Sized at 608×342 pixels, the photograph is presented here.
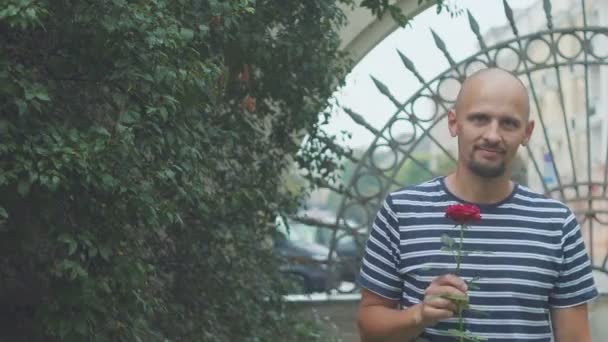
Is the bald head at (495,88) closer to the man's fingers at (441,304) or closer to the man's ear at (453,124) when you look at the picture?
the man's ear at (453,124)

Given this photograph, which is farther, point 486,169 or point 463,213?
point 486,169

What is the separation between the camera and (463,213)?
3076mm

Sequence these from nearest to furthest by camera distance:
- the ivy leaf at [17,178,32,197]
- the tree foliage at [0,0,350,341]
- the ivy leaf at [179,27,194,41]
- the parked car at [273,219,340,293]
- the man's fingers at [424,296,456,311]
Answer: the man's fingers at [424,296,456,311] → the ivy leaf at [17,178,32,197] → the tree foliage at [0,0,350,341] → the ivy leaf at [179,27,194,41] → the parked car at [273,219,340,293]

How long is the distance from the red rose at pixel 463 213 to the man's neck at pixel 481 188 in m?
0.18

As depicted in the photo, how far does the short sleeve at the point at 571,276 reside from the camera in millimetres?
3268

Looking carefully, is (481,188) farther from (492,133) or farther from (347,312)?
(347,312)

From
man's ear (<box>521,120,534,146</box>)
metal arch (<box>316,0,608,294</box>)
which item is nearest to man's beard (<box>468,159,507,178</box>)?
man's ear (<box>521,120,534,146</box>)

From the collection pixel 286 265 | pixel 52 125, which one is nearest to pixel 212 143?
pixel 52 125

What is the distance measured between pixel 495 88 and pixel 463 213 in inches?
14.6

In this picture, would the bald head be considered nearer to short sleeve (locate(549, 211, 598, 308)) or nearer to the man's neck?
the man's neck

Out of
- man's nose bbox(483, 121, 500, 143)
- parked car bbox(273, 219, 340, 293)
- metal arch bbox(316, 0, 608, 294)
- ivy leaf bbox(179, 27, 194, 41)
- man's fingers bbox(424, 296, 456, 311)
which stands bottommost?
man's fingers bbox(424, 296, 456, 311)

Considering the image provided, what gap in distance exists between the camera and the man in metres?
3.19

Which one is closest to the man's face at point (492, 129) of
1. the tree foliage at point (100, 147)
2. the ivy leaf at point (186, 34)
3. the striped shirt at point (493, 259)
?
the striped shirt at point (493, 259)

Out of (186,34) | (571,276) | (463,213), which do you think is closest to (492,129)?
(463,213)
